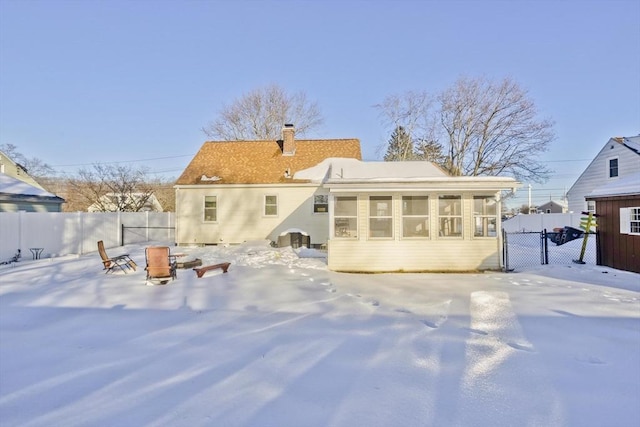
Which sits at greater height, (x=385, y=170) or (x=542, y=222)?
(x=385, y=170)

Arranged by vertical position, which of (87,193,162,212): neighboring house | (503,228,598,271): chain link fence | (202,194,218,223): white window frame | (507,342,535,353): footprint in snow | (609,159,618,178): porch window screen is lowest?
(507,342,535,353): footprint in snow

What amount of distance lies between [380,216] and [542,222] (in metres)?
25.2

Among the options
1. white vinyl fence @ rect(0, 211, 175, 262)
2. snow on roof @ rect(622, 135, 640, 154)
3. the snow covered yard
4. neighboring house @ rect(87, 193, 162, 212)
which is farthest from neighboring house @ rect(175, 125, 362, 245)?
snow on roof @ rect(622, 135, 640, 154)

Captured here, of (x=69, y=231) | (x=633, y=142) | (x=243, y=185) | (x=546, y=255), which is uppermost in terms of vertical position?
(x=633, y=142)

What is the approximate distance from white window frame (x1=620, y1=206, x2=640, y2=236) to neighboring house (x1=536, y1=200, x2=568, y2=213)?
56.1 metres

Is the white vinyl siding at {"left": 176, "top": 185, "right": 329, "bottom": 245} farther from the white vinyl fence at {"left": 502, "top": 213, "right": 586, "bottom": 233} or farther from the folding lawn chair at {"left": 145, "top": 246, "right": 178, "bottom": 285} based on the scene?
the white vinyl fence at {"left": 502, "top": 213, "right": 586, "bottom": 233}

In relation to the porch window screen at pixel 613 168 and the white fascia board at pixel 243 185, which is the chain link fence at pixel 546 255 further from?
the white fascia board at pixel 243 185

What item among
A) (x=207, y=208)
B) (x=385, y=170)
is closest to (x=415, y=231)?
(x=385, y=170)

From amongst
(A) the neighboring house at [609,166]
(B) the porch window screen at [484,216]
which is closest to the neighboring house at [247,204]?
(B) the porch window screen at [484,216]

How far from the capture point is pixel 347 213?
11.4m

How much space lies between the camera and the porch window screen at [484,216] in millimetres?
11305

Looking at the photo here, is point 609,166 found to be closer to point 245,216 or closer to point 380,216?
point 380,216

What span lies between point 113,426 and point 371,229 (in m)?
9.18

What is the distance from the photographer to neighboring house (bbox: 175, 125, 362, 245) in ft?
60.5
